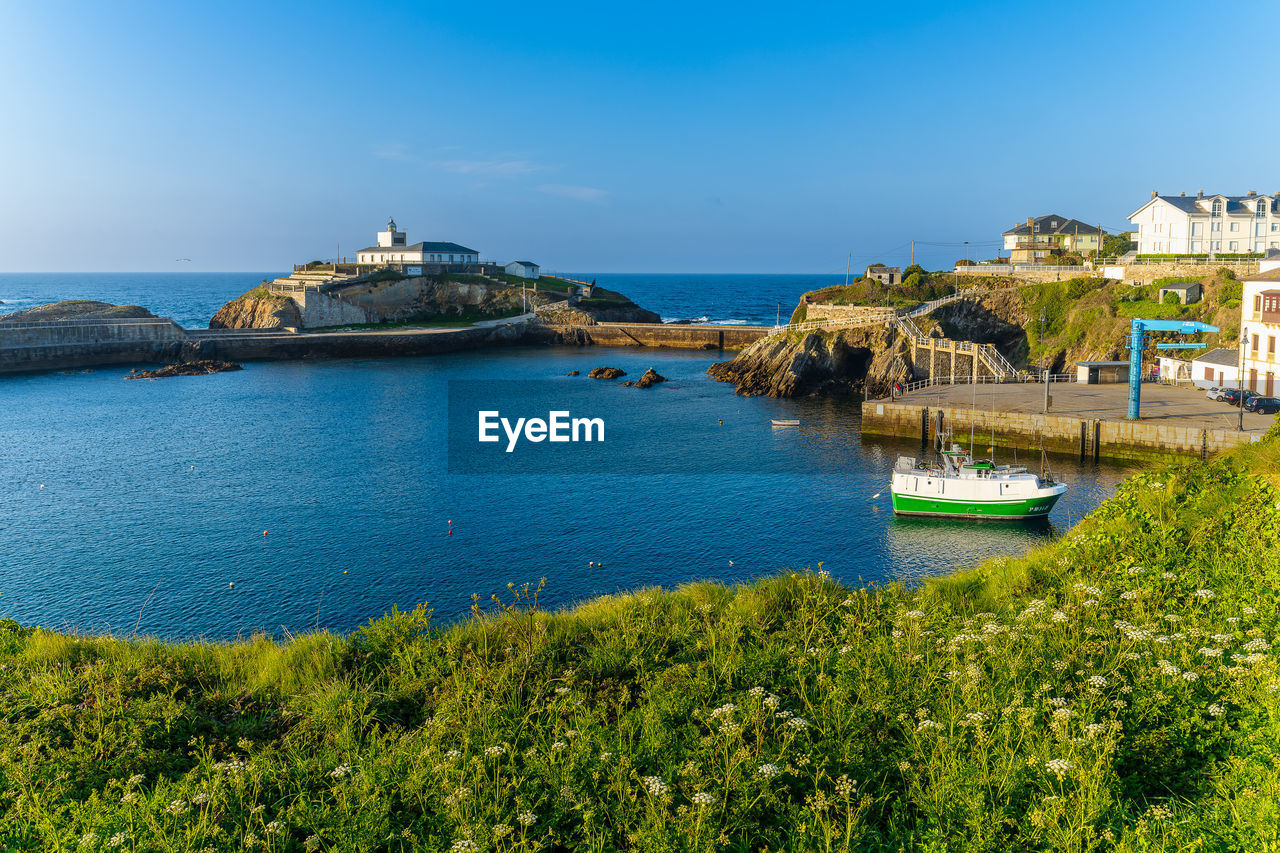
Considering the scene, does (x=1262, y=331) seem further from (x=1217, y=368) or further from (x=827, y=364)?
(x=827, y=364)

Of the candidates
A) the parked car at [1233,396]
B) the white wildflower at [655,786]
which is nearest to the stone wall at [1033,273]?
the parked car at [1233,396]

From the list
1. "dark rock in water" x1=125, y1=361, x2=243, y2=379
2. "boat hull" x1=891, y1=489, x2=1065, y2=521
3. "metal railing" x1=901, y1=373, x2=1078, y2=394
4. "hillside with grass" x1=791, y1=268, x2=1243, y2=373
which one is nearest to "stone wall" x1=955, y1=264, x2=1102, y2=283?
"hillside with grass" x1=791, y1=268, x2=1243, y2=373

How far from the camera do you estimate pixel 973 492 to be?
31.4m

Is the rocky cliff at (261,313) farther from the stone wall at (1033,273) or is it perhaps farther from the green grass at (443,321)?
the stone wall at (1033,273)

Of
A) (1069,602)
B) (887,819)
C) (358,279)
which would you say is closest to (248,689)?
(887,819)

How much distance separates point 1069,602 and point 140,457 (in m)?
45.6

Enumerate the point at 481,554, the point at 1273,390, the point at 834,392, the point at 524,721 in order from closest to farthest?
the point at 524,721, the point at 481,554, the point at 1273,390, the point at 834,392

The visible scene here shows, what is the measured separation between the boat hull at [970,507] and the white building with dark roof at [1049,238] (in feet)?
201

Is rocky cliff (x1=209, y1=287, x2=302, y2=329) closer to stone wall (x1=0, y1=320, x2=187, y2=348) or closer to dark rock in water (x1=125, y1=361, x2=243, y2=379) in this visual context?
stone wall (x1=0, y1=320, x2=187, y2=348)

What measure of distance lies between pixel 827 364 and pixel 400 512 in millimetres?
42038

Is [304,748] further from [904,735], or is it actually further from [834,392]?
[834,392]

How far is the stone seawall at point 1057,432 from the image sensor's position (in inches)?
1437

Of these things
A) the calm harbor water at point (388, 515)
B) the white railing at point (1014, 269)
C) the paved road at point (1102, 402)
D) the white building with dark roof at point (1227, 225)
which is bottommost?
the calm harbor water at point (388, 515)

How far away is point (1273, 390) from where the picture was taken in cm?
4097
